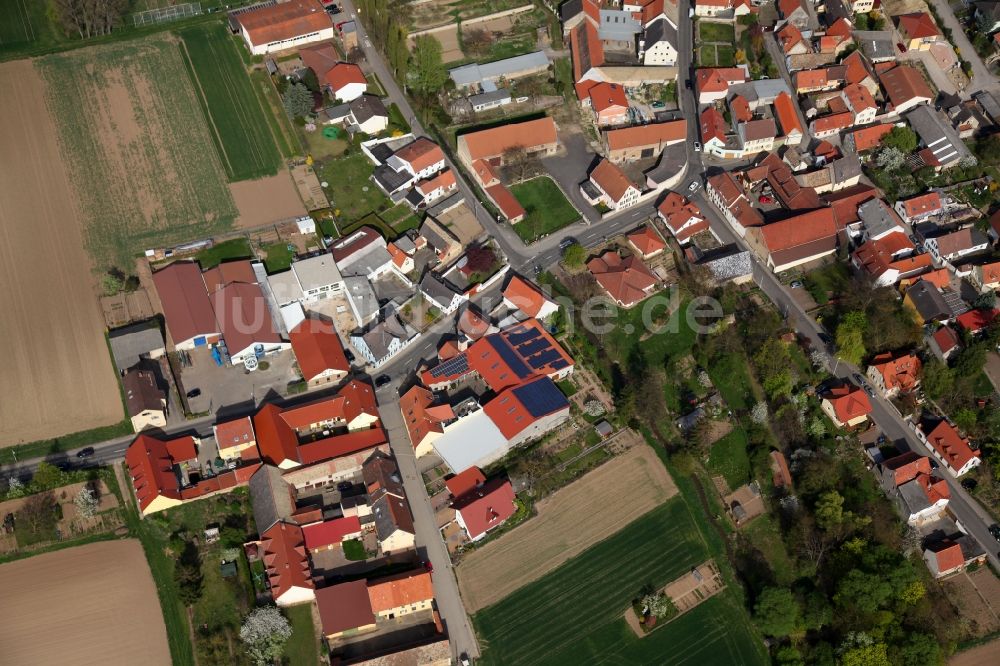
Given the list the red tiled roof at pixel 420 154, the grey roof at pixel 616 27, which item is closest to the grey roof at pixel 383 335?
the red tiled roof at pixel 420 154

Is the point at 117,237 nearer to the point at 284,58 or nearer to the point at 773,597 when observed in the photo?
the point at 284,58

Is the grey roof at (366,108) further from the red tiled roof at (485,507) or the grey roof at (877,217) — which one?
the grey roof at (877,217)

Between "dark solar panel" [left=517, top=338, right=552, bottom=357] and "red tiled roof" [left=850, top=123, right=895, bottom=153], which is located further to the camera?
"red tiled roof" [left=850, top=123, right=895, bottom=153]

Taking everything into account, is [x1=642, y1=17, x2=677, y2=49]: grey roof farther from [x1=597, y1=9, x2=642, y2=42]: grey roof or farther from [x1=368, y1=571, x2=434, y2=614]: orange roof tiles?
[x1=368, y1=571, x2=434, y2=614]: orange roof tiles

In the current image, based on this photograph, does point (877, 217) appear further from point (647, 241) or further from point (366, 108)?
point (366, 108)

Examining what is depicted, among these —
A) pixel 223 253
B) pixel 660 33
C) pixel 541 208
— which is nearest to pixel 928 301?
pixel 541 208

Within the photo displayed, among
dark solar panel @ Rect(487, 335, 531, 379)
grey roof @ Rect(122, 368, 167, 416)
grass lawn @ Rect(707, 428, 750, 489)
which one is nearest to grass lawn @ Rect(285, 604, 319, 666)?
grey roof @ Rect(122, 368, 167, 416)

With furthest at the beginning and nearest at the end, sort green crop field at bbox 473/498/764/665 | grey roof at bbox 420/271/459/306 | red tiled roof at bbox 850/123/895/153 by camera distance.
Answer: red tiled roof at bbox 850/123/895/153 < grey roof at bbox 420/271/459/306 < green crop field at bbox 473/498/764/665
